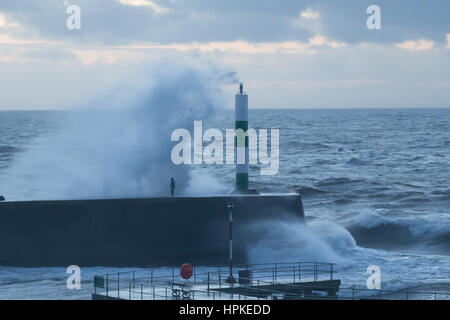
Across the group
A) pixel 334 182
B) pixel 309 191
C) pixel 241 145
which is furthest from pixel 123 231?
pixel 334 182

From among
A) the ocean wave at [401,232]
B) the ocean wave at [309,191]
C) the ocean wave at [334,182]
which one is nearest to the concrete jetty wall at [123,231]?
the ocean wave at [401,232]

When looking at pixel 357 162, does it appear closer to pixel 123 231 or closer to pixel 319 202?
pixel 319 202

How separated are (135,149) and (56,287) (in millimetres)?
9449

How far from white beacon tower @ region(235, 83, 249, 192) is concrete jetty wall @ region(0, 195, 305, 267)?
7.25 feet

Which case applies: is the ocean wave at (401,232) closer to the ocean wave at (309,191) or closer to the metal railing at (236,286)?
the metal railing at (236,286)

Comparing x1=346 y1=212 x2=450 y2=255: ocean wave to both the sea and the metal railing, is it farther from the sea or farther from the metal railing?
the metal railing

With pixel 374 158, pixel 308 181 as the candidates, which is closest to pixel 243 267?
pixel 308 181

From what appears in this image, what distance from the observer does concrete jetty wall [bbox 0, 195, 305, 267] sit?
22062 mm

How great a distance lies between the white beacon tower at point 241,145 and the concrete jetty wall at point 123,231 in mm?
2211

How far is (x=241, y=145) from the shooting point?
24859mm

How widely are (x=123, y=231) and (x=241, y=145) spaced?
16.0 feet
